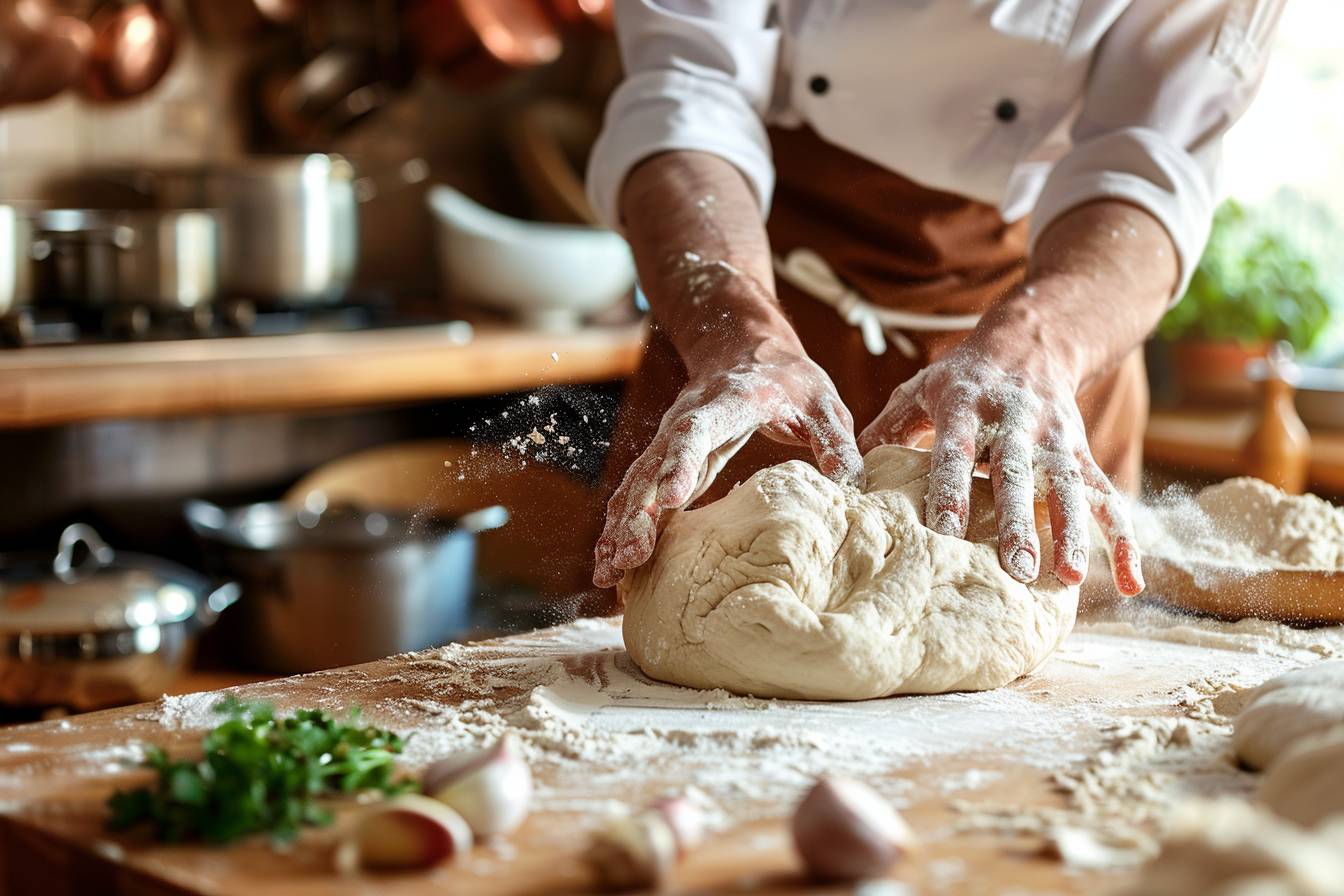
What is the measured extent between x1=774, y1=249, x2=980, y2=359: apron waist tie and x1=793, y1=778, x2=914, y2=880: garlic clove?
914mm

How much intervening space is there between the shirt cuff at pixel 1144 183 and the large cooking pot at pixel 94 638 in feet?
4.17

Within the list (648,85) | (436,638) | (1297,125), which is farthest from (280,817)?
(1297,125)

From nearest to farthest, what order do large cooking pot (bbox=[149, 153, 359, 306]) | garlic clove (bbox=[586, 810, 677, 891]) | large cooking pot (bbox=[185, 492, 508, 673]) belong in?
garlic clove (bbox=[586, 810, 677, 891]) < large cooking pot (bbox=[185, 492, 508, 673]) < large cooking pot (bbox=[149, 153, 359, 306])

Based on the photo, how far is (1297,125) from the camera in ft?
11.7

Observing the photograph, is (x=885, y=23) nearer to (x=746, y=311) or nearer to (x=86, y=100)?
(x=746, y=311)

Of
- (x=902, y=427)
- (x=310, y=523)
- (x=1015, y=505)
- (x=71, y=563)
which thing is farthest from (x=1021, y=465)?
(x=71, y=563)

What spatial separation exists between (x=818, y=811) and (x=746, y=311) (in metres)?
0.65

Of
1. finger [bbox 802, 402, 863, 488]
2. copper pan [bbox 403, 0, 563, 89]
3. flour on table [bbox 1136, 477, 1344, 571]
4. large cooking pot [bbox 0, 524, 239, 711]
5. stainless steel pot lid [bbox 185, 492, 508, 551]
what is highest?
copper pan [bbox 403, 0, 563, 89]

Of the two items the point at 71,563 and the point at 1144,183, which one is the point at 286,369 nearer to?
the point at 71,563

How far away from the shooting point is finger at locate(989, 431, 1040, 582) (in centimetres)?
112

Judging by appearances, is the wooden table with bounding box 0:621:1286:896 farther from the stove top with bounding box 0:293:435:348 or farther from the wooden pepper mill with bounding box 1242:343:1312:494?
the stove top with bounding box 0:293:435:348

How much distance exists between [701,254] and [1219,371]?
214cm

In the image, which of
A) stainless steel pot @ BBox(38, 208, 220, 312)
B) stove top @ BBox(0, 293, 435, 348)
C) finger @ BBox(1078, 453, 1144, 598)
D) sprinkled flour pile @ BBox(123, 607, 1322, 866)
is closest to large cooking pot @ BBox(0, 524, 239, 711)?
stove top @ BBox(0, 293, 435, 348)

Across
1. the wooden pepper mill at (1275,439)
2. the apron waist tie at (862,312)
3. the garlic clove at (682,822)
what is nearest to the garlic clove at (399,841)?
the garlic clove at (682,822)
